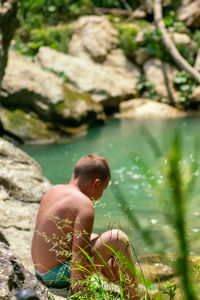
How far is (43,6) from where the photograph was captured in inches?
619

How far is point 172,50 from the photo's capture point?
1190cm

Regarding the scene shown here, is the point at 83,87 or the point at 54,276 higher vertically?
the point at 54,276

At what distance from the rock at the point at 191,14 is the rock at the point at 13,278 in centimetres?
1439

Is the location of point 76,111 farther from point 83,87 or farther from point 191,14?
point 191,14

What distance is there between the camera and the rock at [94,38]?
45.3 feet

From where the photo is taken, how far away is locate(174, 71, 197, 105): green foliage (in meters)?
12.3

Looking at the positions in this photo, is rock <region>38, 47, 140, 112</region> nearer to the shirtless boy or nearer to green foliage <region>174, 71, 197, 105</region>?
green foliage <region>174, 71, 197, 105</region>

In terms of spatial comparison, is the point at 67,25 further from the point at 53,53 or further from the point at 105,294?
the point at 105,294

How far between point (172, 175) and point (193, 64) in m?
13.2

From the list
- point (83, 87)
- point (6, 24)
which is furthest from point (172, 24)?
point (6, 24)

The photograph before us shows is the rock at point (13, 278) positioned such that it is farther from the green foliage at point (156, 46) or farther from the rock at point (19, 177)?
the green foliage at point (156, 46)

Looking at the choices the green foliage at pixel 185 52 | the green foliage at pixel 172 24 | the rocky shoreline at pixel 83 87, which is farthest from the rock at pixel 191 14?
the green foliage at pixel 185 52

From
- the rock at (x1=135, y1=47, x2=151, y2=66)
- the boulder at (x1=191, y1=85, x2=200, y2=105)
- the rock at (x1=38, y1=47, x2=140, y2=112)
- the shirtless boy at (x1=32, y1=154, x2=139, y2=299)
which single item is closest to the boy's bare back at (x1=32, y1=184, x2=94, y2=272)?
the shirtless boy at (x1=32, y1=154, x2=139, y2=299)

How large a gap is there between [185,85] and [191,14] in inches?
134
